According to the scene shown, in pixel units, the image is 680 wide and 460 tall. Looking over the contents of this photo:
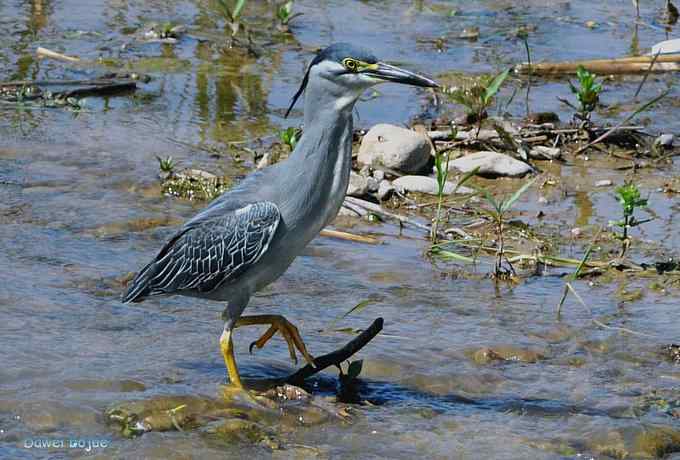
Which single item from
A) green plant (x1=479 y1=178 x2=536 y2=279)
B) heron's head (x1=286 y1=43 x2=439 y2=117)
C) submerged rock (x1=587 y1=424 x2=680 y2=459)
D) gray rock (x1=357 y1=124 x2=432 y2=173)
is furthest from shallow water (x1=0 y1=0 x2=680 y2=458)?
heron's head (x1=286 y1=43 x2=439 y2=117)

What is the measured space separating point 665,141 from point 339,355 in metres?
4.46

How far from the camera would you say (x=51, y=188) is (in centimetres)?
793

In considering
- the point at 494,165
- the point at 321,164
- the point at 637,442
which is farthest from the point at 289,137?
the point at 637,442

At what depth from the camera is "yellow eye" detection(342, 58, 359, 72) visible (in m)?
5.29

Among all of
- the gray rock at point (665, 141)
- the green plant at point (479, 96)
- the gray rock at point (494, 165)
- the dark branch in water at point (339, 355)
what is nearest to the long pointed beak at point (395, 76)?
the dark branch in water at point (339, 355)

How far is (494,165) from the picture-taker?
8.46m

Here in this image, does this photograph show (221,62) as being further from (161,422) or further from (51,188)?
(161,422)

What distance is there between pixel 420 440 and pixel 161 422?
108cm

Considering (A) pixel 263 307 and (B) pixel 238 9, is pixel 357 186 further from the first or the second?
(B) pixel 238 9

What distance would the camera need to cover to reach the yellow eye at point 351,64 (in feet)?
17.3

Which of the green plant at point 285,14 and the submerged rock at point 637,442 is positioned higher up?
the green plant at point 285,14

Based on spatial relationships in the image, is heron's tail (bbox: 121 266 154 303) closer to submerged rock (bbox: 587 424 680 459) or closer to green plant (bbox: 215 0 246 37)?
submerged rock (bbox: 587 424 680 459)

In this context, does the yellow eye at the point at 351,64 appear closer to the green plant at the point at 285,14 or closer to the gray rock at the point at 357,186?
the gray rock at the point at 357,186

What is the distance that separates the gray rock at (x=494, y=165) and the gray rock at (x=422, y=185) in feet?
1.04
